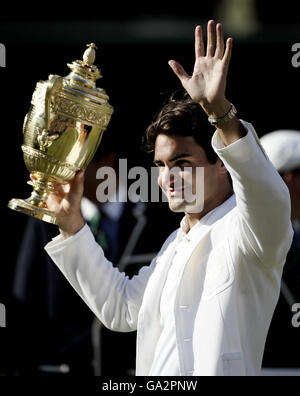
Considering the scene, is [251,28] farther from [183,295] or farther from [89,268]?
[183,295]

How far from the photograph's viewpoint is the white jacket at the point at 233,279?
2.92 metres

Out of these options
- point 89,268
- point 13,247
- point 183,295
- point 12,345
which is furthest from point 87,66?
point 13,247

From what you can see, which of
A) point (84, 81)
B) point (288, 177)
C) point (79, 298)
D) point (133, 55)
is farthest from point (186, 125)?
point (133, 55)

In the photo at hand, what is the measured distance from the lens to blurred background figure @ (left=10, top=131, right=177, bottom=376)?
5332 mm

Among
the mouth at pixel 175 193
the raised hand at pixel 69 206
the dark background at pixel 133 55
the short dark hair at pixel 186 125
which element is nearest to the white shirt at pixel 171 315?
the mouth at pixel 175 193

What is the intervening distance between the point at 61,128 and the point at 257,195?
0.94 m

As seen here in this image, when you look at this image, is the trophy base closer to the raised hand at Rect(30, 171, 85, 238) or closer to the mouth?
the raised hand at Rect(30, 171, 85, 238)

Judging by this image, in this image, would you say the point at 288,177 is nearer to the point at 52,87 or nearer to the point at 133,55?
the point at 133,55

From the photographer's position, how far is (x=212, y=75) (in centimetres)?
294

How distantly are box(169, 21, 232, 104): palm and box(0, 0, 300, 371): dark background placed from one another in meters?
2.71

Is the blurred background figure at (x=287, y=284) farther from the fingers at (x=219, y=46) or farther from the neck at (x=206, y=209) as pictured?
the fingers at (x=219, y=46)

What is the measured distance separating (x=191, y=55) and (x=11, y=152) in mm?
1383

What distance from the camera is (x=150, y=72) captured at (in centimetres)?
633

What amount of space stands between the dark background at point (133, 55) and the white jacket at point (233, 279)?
2459 mm
